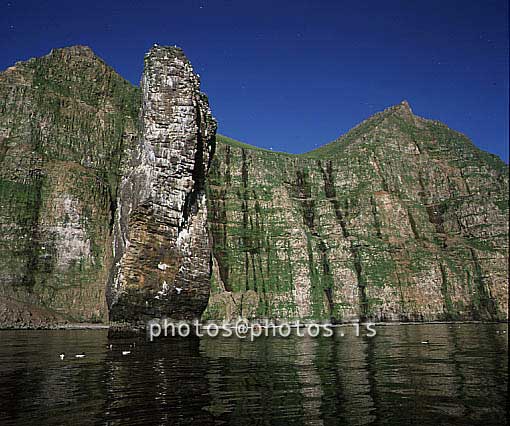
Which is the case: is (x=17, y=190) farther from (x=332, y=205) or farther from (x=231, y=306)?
(x=332, y=205)

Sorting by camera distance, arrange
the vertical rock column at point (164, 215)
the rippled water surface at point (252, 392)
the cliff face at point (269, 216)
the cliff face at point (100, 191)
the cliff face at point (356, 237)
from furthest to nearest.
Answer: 1. the cliff face at point (356, 237)
2. the cliff face at point (269, 216)
3. the cliff face at point (100, 191)
4. the vertical rock column at point (164, 215)
5. the rippled water surface at point (252, 392)

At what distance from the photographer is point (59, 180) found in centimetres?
9100

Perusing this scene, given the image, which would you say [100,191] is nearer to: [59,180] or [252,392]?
[59,180]

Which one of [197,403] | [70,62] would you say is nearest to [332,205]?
[70,62]

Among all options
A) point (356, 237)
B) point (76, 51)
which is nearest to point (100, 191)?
point (76, 51)

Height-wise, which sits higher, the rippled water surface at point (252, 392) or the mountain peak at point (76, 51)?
the mountain peak at point (76, 51)

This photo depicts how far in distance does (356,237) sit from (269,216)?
2054 centimetres

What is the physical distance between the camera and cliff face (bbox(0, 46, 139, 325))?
79.2 meters

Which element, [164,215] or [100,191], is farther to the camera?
[100,191]

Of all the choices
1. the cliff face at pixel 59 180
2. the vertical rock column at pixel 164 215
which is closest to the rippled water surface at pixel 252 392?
the vertical rock column at pixel 164 215

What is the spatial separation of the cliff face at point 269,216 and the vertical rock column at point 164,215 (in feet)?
109

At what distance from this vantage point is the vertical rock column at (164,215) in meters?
26.1

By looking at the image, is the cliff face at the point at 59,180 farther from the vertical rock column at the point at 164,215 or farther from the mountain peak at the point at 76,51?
the vertical rock column at the point at 164,215

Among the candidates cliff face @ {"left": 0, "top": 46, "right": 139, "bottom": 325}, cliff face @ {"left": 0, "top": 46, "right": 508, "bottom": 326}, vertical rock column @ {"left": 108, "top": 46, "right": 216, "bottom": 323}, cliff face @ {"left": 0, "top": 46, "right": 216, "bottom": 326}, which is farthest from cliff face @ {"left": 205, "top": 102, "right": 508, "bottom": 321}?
vertical rock column @ {"left": 108, "top": 46, "right": 216, "bottom": 323}
